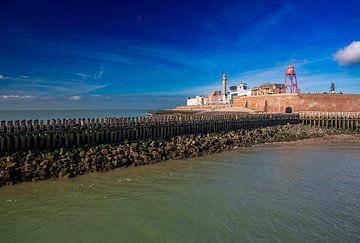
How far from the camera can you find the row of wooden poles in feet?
45.6

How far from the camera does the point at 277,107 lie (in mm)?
54375

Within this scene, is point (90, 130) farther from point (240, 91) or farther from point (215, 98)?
point (215, 98)

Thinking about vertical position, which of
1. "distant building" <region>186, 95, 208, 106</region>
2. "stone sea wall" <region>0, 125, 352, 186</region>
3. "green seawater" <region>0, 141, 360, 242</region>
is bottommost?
"green seawater" <region>0, 141, 360, 242</region>

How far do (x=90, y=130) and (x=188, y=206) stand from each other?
985 cm

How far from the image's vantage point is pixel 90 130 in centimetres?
1678

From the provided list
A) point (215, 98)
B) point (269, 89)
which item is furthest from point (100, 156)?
point (215, 98)

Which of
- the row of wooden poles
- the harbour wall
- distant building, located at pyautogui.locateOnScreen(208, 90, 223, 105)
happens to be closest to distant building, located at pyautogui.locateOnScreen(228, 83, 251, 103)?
distant building, located at pyautogui.locateOnScreen(208, 90, 223, 105)

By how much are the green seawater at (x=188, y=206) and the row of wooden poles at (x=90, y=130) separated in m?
3.70

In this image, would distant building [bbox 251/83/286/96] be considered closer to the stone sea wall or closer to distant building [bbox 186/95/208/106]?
distant building [bbox 186/95/208/106]

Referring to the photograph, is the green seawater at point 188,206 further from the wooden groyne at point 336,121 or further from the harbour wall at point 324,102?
the harbour wall at point 324,102

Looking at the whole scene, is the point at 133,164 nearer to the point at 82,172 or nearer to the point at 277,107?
the point at 82,172

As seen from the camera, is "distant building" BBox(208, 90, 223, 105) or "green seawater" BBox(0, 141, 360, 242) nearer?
"green seawater" BBox(0, 141, 360, 242)

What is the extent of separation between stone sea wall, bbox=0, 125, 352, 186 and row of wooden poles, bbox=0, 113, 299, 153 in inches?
31.0

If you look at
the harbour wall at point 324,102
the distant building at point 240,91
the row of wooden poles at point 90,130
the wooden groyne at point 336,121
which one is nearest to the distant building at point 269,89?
the distant building at point 240,91
